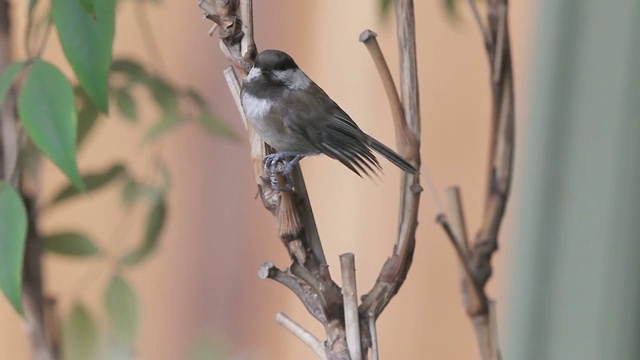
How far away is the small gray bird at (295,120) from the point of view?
0.32m

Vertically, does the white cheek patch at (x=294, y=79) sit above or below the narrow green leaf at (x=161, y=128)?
below

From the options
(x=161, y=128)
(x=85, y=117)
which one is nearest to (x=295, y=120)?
(x=85, y=117)

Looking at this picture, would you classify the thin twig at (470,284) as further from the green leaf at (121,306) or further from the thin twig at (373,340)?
the green leaf at (121,306)

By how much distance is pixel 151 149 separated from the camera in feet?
2.29

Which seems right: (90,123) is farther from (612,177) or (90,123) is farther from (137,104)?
(612,177)

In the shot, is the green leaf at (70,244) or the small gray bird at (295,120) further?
the green leaf at (70,244)

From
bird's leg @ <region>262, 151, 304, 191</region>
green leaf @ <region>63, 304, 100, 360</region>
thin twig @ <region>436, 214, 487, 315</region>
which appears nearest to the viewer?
bird's leg @ <region>262, 151, 304, 191</region>

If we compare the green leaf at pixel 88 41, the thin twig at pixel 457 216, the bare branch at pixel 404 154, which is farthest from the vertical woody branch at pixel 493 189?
the green leaf at pixel 88 41

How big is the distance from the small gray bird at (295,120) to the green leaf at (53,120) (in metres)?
0.10

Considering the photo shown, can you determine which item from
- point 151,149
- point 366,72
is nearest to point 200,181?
point 151,149

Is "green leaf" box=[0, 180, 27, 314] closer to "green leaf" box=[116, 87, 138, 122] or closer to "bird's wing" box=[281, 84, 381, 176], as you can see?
"bird's wing" box=[281, 84, 381, 176]

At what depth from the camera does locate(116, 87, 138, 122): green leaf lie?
60 cm

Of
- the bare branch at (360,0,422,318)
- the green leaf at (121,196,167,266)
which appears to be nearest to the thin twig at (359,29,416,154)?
the bare branch at (360,0,422,318)

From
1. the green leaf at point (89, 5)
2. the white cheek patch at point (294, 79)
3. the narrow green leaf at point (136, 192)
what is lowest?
the white cheek patch at point (294, 79)
